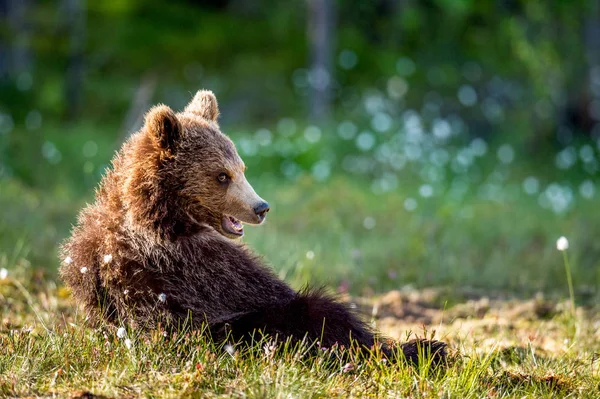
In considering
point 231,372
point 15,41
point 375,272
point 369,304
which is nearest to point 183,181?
point 231,372

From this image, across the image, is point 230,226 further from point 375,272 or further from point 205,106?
point 375,272

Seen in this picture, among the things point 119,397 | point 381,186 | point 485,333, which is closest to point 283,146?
point 381,186

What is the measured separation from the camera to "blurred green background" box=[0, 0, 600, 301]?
7758 millimetres

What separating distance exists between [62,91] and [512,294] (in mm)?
16453

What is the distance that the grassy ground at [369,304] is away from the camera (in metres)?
3.79

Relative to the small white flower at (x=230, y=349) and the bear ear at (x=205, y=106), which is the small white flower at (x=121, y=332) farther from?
the bear ear at (x=205, y=106)

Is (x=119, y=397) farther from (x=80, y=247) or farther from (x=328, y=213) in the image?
(x=328, y=213)

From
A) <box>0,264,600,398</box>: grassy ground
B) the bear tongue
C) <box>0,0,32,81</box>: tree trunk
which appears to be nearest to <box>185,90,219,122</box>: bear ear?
the bear tongue

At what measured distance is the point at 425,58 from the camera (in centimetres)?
1789

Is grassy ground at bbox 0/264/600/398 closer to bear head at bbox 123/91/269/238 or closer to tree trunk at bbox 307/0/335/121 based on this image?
bear head at bbox 123/91/269/238

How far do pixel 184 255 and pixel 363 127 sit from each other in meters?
9.29

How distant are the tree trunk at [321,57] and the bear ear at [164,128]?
11.8m

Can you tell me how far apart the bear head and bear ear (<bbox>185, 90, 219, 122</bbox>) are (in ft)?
1.16

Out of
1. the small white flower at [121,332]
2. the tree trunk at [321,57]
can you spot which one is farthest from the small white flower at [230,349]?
the tree trunk at [321,57]
